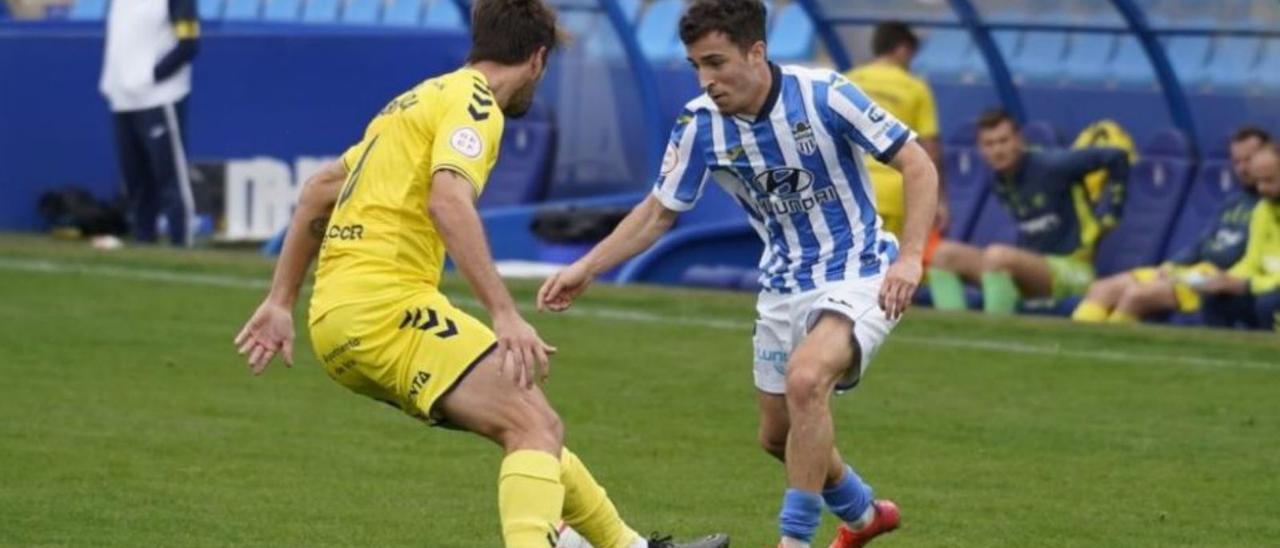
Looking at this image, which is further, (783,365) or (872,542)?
(872,542)

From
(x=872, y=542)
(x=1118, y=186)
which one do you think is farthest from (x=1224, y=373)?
(x=872, y=542)

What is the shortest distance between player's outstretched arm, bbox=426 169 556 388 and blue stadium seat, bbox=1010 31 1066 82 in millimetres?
10861

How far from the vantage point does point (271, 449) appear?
33.2ft

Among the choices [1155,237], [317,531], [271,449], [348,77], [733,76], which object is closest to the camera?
[733,76]

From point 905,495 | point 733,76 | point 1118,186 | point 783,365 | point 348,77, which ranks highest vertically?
point 733,76

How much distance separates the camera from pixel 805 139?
25.6ft

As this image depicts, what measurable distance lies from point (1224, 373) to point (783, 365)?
522 cm

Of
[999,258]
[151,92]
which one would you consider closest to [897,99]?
[999,258]

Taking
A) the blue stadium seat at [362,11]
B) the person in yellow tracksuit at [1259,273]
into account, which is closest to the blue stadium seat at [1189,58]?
the person in yellow tracksuit at [1259,273]

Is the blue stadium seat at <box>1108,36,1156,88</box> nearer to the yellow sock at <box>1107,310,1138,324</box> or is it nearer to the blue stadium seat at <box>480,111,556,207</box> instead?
the yellow sock at <box>1107,310,1138,324</box>

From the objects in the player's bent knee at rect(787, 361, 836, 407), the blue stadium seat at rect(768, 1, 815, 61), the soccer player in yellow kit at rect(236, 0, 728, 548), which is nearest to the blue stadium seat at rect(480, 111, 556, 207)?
the blue stadium seat at rect(768, 1, 815, 61)

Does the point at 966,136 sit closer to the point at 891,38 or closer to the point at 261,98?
the point at 891,38

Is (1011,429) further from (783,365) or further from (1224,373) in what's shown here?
(783,365)

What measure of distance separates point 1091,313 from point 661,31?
17.2 ft
